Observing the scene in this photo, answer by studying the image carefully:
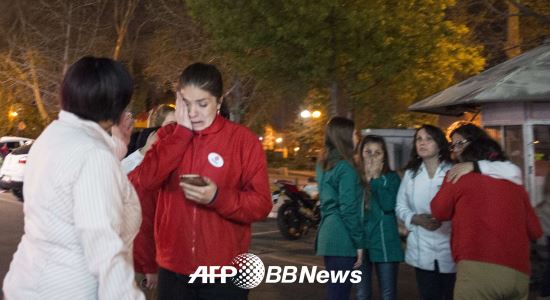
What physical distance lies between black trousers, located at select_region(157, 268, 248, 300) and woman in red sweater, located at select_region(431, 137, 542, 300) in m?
1.44

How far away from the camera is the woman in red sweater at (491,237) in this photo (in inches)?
149

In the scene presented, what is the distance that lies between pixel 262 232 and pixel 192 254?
9.24 meters

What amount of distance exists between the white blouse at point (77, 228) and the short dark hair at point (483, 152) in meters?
2.58

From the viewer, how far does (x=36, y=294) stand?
7.32 ft

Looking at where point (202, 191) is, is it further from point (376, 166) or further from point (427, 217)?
point (376, 166)

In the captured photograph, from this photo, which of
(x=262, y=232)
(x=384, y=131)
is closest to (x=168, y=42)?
(x=262, y=232)

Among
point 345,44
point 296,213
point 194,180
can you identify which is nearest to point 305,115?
point 345,44

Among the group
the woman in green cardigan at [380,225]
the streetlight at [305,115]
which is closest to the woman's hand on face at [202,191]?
the woman in green cardigan at [380,225]

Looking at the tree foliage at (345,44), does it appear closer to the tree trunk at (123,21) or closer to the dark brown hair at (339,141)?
the dark brown hair at (339,141)

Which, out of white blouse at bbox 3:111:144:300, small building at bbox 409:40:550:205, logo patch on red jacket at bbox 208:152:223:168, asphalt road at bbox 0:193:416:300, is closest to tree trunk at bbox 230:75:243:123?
asphalt road at bbox 0:193:416:300

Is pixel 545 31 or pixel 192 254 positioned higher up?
pixel 545 31

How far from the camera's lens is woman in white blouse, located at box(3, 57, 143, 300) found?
2195mm

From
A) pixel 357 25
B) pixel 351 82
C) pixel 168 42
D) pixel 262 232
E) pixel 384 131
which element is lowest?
pixel 262 232

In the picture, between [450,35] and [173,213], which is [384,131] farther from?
[173,213]
